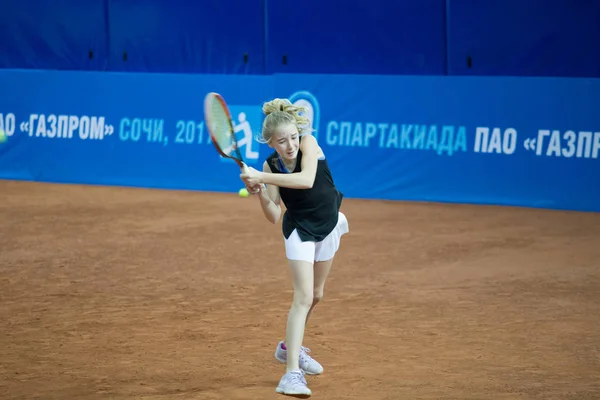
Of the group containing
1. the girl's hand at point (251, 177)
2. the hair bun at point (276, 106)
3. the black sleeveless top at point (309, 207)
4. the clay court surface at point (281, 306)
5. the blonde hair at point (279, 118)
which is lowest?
the clay court surface at point (281, 306)

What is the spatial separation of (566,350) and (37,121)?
476 inches

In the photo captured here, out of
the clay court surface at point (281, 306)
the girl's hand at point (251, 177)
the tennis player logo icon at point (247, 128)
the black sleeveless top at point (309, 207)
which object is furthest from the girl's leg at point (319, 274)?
the tennis player logo icon at point (247, 128)

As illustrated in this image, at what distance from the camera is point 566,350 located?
7.06 metres

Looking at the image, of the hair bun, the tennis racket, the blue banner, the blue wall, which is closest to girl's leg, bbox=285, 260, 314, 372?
the tennis racket

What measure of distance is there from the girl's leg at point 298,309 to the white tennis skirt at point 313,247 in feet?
0.14

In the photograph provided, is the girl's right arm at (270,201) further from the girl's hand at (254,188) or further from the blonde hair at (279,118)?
the blonde hair at (279,118)

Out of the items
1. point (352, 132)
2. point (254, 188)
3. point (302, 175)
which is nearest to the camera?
point (254, 188)

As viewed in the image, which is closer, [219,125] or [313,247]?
[313,247]

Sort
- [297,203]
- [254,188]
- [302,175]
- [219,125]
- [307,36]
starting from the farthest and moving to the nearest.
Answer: [307,36], [219,125], [297,203], [302,175], [254,188]

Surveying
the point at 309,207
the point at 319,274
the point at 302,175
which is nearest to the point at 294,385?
the point at 319,274

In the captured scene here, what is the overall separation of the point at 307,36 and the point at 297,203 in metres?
12.8

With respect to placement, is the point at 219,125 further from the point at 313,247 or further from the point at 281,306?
the point at 281,306

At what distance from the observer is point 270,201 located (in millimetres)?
6102

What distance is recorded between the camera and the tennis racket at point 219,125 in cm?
621
